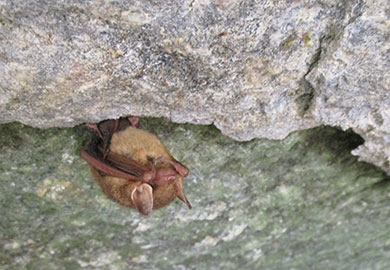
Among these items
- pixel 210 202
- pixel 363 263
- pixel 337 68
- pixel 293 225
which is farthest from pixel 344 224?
pixel 337 68

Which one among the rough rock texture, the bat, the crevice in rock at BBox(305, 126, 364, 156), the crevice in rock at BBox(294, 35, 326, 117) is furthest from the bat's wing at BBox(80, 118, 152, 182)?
the crevice in rock at BBox(305, 126, 364, 156)

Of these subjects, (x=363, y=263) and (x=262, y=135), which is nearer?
(x=262, y=135)

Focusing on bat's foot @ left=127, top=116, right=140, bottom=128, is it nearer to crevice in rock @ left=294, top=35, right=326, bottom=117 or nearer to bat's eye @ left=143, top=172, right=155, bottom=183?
bat's eye @ left=143, top=172, right=155, bottom=183

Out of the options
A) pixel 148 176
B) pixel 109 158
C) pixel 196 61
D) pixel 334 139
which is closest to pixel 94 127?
pixel 109 158

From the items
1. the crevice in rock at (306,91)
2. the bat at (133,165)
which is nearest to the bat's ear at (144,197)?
the bat at (133,165)

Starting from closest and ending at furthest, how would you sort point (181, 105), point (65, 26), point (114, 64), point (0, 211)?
point (65, 26) < point (114, 64) < point (181, 105) < point (0, 211)

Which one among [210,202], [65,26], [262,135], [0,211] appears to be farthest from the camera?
[210,202]

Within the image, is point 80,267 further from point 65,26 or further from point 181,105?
point 65,26
